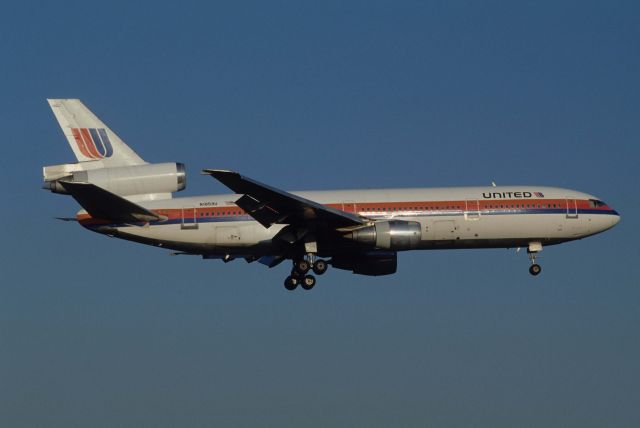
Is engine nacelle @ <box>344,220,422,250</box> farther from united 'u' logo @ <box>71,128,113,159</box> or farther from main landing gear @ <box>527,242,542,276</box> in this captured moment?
united 'u' logo @ <box>71,128,113,159</box>

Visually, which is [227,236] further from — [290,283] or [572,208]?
[572,208]

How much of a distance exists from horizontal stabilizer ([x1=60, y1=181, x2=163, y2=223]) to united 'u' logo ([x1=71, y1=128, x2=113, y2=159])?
3.66m

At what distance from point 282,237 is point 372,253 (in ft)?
19.9

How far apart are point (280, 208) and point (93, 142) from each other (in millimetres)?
10125

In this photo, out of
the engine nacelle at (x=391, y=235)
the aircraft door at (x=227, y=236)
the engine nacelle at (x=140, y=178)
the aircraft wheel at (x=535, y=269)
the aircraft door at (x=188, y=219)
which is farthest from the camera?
the aircraft wheel at (x=535, y=269)

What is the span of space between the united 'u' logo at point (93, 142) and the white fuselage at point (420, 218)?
3425 millimetres

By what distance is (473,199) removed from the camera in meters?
49.4

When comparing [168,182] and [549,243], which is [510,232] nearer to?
[549,243]

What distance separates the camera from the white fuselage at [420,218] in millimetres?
47562

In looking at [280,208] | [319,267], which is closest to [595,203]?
[319,267]

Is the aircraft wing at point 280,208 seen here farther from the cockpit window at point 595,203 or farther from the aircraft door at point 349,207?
the cockpit window at point 595,203

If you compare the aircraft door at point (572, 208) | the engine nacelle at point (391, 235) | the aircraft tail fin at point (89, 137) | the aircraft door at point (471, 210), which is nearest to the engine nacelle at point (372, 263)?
the aircraft door at point (471, 210)

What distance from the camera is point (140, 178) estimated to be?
4594 centimetres

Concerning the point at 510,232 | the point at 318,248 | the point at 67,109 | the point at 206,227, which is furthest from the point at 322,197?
the point at 67,109
